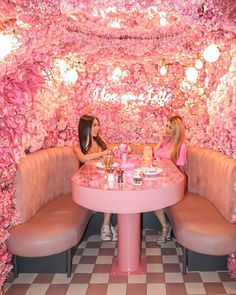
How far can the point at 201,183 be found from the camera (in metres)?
4.44

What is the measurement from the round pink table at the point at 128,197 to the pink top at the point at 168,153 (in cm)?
84

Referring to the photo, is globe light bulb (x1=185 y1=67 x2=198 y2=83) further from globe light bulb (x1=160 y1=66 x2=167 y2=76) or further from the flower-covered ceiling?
globe light bulb (x1=160 y1=66 x2=167 y2=76)

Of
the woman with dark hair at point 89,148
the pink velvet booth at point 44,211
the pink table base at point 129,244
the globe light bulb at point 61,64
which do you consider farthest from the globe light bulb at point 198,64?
the pink table base at point 129,244

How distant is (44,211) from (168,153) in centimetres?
200

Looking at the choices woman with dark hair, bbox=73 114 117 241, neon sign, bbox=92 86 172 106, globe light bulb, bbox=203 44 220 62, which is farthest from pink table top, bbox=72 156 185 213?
neon sign, bbox=92 86 172 106

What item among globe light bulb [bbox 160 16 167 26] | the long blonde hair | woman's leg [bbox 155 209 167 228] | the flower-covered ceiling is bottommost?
woman's leg [bbox 155 209 167 228]

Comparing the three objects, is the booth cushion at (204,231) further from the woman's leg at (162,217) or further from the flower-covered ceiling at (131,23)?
the flower-covered ceiling at (131,23)

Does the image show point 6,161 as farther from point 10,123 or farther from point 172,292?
point 172,292

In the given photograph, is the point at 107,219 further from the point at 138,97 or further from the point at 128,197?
the point at 138,97

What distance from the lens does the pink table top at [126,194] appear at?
2.78 m

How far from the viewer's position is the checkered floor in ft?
10.6

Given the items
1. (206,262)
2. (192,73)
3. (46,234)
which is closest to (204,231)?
(206,262)

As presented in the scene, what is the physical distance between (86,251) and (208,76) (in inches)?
123

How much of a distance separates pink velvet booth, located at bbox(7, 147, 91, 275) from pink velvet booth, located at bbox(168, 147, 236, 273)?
1141 mm
